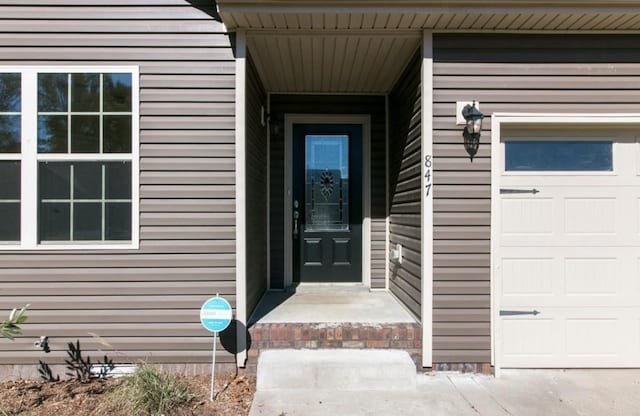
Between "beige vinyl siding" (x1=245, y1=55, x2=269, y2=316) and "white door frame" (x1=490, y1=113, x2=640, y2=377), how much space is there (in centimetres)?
193

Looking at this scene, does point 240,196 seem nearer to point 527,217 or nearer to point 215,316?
point 215,316

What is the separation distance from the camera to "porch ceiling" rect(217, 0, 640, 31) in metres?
2.61

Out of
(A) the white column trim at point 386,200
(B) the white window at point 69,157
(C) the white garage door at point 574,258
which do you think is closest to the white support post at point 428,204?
(C) the white garage door at point 574,258

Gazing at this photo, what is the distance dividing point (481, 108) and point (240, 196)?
1999 mm

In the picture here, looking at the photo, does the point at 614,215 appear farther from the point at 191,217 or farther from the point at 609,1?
the point at 191,217

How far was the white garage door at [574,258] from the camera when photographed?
3.00 meters

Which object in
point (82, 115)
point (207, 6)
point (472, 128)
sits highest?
point (207, 6)

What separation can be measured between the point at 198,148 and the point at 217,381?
5.81ft

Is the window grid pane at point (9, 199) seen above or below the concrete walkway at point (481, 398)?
above

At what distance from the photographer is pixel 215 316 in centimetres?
263

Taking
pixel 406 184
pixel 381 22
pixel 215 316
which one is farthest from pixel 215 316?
pixel 381 22

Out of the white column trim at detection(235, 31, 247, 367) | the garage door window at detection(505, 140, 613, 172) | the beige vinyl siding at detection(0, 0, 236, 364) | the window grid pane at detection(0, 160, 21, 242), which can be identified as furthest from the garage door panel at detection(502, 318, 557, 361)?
the window grid pane at detection(0, 160, 21, 242)

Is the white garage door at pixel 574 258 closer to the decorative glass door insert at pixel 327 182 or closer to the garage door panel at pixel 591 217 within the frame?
the garage door panel at pixel 591 217

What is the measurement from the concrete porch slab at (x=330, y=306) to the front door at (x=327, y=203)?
229mm
